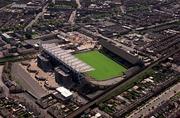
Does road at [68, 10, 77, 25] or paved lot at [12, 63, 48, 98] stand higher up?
road at [68, 10, 77, 25]

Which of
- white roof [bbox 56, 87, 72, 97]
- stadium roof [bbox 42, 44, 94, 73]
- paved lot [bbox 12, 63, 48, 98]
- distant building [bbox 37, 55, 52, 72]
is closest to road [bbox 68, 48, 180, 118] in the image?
white roof [bbox 56, 87, 72, 97]

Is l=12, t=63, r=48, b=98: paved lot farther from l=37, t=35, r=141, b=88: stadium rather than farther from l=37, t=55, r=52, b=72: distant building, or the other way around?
l=37, t=35, r=141, b=88: stadium

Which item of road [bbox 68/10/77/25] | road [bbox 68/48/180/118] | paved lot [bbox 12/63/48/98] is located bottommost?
paved lot [bbox 12/63/48/98]

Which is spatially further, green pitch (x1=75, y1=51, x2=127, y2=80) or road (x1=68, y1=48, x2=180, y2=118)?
green pitch (x1=75, y1=51, x2=127, y2=80)

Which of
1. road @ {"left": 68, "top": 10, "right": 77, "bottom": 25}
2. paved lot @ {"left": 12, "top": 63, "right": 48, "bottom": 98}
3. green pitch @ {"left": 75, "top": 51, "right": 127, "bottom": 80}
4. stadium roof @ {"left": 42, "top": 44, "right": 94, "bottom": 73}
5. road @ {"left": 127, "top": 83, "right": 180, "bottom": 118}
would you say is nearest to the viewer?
road @ {"left": 127, "top": 83, "right": 180, "bottom": 118}

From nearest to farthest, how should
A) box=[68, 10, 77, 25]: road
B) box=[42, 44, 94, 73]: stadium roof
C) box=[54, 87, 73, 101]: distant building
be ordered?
box=[54, 87, 73, 101]: distant building, box=[42, 44, 94, 73]: stadium roof, box=[68, 10, 77, 25]: road

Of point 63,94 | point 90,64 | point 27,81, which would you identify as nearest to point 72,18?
point 90,64

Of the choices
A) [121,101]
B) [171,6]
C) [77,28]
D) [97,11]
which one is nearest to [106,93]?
[121,101]
